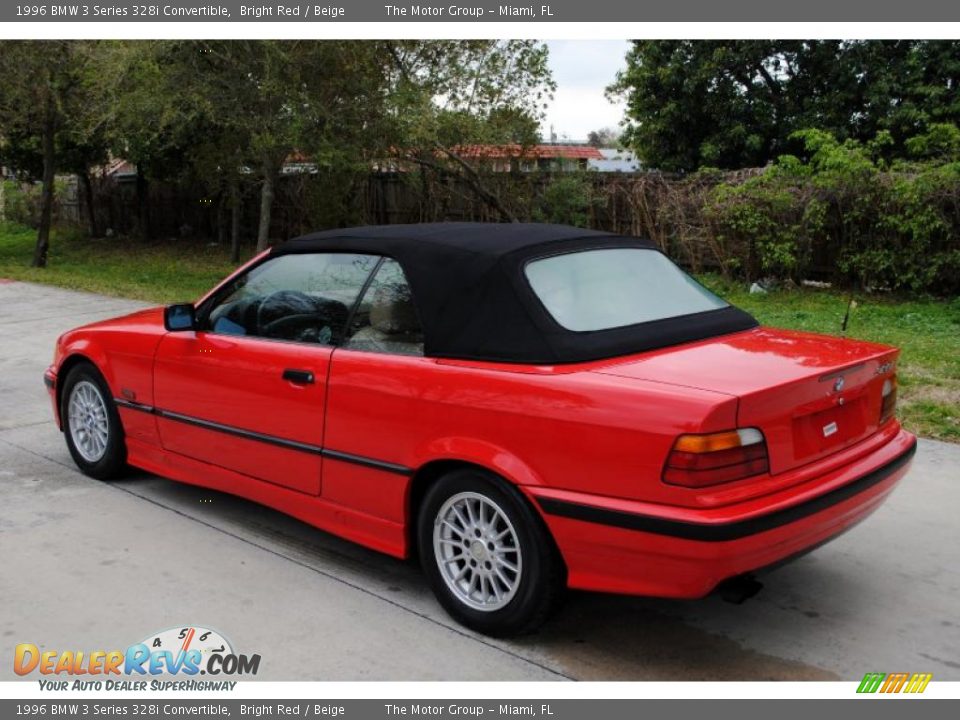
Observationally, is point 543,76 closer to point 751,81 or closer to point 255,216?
point 751,81

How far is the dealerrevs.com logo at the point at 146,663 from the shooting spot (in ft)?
12.0

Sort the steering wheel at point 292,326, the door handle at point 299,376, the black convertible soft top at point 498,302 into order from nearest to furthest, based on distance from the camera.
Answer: the black convertible soft top at point 498,302 → the door handle at point 299,376 → the steering wheel at point 292,326

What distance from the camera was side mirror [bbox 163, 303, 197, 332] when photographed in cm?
516

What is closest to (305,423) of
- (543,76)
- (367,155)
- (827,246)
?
(827,246)

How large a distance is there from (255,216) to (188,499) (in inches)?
758

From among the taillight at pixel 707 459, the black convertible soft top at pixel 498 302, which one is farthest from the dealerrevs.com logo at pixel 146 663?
the taillight at pixel 707 459

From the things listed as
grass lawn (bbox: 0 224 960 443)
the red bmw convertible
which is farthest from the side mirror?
grass lawn (bbox: 0 224 960 443)

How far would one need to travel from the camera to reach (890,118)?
66.0ft

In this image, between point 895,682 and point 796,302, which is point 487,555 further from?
point 796,302

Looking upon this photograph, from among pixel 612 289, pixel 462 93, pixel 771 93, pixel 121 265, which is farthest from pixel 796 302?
pixel 121 265

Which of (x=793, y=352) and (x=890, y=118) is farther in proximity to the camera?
(x=890, y=118)

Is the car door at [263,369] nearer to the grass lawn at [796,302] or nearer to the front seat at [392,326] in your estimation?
the front seat at [392,326]

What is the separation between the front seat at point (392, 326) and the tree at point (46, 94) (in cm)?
1346

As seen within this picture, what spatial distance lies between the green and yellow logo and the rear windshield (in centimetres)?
157
